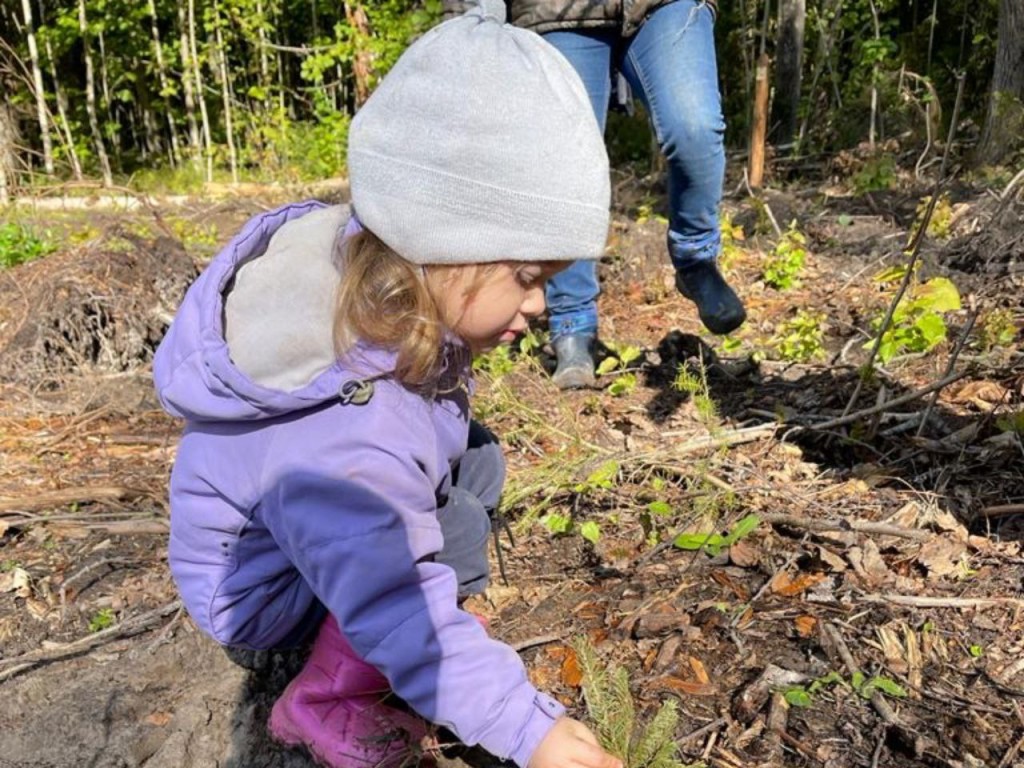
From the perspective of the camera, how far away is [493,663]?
1312 mm

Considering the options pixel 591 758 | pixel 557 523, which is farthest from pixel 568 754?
pixel 557 523

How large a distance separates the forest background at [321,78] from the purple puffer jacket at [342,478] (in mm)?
4919

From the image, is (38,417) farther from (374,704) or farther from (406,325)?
(406,325)

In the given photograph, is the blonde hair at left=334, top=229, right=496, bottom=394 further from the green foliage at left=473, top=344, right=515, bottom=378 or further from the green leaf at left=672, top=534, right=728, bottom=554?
the green foliage at left=473, top=344, right=515, bottom=378

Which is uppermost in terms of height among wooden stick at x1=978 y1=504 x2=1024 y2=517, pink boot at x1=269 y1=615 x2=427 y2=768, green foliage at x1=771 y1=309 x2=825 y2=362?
wooden stick at x1=978 y1=504 x2=1024 y2=517

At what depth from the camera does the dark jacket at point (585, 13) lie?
2.72 m

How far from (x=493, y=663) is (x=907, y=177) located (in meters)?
5.79

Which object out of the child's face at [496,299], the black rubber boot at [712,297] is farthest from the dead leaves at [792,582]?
the black rubber boot at [712,297]

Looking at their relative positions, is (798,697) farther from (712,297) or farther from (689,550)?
(712,297)

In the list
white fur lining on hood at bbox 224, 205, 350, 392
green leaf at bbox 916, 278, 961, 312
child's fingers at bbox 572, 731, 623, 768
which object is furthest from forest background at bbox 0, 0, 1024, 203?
child's fingers at bbox 572, 731, 623, 768

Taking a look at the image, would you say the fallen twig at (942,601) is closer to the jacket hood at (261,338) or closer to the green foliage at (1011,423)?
the green foliage at (1011,423)

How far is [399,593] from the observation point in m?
1.28

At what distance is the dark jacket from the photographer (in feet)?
8.91

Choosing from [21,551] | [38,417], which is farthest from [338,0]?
[21,551]
